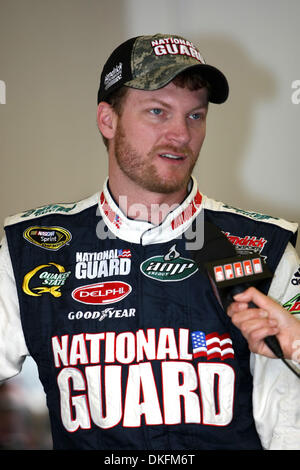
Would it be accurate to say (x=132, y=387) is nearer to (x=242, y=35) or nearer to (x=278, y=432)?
(x=278, y=432)

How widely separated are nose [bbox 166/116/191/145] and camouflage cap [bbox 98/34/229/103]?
8 centimetres

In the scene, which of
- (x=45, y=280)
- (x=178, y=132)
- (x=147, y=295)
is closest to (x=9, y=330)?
(x=45, y=280)

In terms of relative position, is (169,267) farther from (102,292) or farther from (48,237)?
(48,237)

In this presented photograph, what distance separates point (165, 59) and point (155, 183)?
0.25 meters

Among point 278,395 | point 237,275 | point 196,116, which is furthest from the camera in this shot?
point 196,116

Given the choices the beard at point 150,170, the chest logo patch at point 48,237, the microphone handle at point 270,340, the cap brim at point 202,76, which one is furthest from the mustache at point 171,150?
the microphone handle at point 270,340

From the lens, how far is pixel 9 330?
1.26 meters

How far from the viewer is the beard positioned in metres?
1.23

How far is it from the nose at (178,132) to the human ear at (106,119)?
0.54 ft

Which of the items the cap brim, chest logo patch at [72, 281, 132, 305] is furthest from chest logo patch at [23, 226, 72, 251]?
the cap brim

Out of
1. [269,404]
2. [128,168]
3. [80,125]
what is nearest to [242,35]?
[80,125]

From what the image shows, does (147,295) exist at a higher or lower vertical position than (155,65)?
lower

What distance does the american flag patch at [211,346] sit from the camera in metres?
1.17

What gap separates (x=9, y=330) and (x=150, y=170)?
1.44ft
